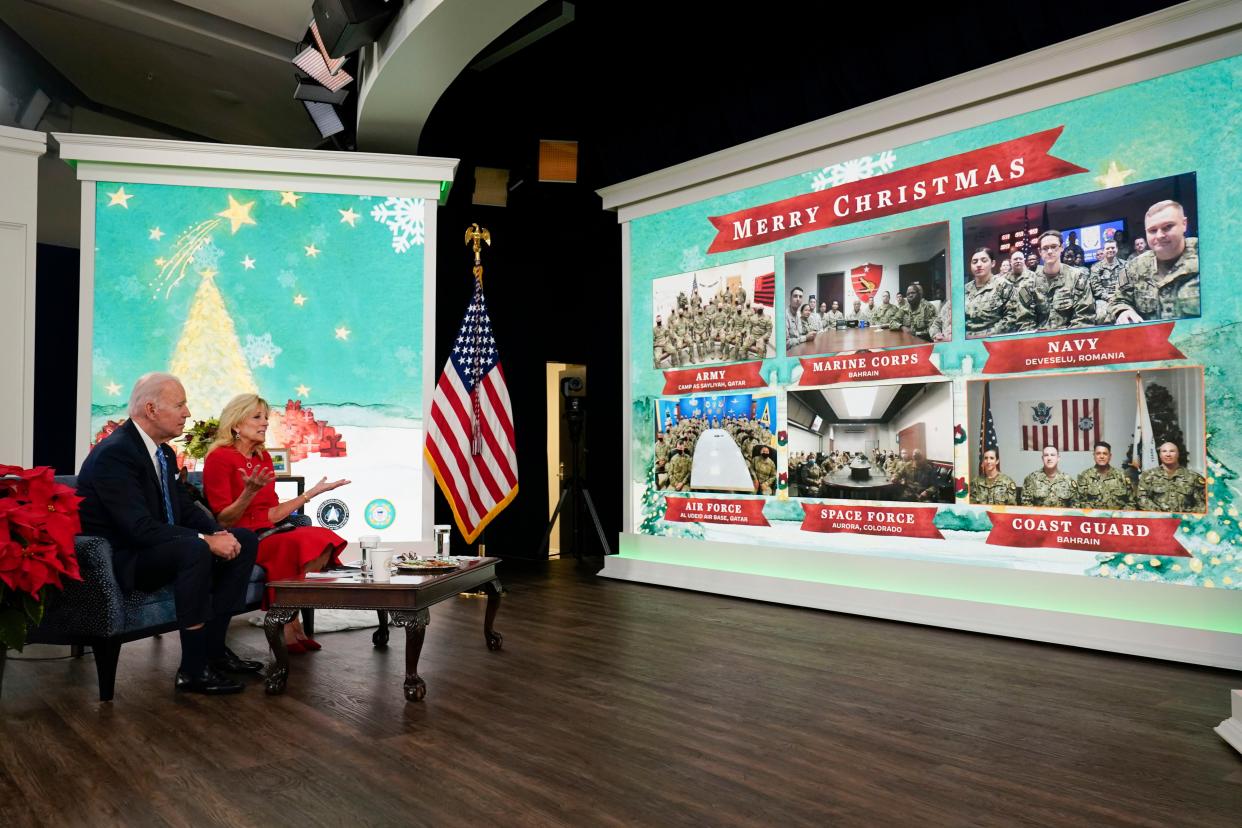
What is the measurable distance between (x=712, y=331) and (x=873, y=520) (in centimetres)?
191

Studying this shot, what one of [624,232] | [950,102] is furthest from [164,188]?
[950,102]

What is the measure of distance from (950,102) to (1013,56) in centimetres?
41

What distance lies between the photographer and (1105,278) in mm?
4281

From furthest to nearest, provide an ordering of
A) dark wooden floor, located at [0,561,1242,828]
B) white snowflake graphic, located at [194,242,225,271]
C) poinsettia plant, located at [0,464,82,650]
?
→ white snowflake graphic, located at [194,242,225,271]
poinsettia plant, located at [0,464,82,650]
dark wooden floor, located at [0,561,1242,828]

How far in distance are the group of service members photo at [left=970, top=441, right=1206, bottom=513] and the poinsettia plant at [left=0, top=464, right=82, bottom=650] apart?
438 cm

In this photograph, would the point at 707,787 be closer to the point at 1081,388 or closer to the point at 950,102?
the point at 1081,388

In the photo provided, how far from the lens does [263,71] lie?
25.0 ft

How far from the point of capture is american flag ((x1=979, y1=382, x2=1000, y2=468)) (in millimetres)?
4684

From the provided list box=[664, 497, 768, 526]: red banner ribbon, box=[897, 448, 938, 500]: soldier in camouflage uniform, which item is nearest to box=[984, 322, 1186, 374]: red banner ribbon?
box=[897, 448, 938, 500]: soldier in camouflage uniform

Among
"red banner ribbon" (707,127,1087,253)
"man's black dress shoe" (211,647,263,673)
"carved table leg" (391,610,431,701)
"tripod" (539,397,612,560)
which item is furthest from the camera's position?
"tripod" (539,397,612,560)

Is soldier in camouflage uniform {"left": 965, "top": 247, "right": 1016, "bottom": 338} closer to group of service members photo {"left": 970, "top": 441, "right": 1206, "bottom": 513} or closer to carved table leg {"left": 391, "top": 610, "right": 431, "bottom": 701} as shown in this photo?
group of service members photo {"left": 970, "top": 441, "right": 1206, "bottom": 513}

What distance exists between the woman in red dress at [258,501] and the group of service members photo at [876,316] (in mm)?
3214

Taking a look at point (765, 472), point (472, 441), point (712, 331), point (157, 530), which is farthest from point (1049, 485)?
point (157, 530)

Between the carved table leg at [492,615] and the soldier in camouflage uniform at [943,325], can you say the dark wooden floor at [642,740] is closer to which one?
the carved table leg at [492,615]
